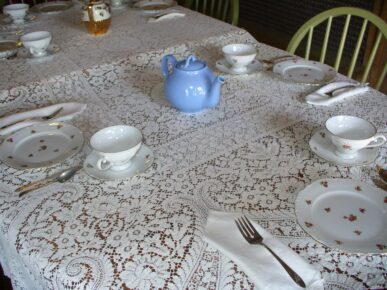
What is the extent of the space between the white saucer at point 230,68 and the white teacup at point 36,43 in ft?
1.82

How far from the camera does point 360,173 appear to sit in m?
0.78

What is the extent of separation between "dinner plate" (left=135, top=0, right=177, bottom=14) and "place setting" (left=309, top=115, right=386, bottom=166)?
42.9 inches

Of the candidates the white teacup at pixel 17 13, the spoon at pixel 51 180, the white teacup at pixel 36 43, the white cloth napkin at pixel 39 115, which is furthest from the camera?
the white teacup at pixel 17 13

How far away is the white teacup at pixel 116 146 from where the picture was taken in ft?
2.51

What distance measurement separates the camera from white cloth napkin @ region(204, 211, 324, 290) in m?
0.56

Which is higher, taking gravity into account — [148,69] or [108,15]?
[108,15]

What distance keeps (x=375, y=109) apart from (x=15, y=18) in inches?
54.2

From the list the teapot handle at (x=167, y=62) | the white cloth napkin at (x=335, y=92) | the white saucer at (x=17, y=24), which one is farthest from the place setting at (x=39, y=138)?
the white saucer at (x=17, y=24)

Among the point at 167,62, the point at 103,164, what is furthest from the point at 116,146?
the point at 167,62

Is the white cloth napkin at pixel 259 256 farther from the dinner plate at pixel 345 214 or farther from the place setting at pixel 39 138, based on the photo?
the place setting at pixel 39 138

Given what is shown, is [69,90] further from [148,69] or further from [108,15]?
[108,15]

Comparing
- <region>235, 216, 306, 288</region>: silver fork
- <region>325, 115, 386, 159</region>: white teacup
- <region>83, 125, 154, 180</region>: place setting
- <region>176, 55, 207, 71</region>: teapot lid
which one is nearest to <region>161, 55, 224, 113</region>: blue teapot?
<region>176, 55, 207, 71</region>: teapot lid

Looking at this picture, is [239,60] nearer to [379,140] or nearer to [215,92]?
[215,92]

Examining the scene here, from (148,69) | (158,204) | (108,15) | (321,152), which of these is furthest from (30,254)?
(108,15)
